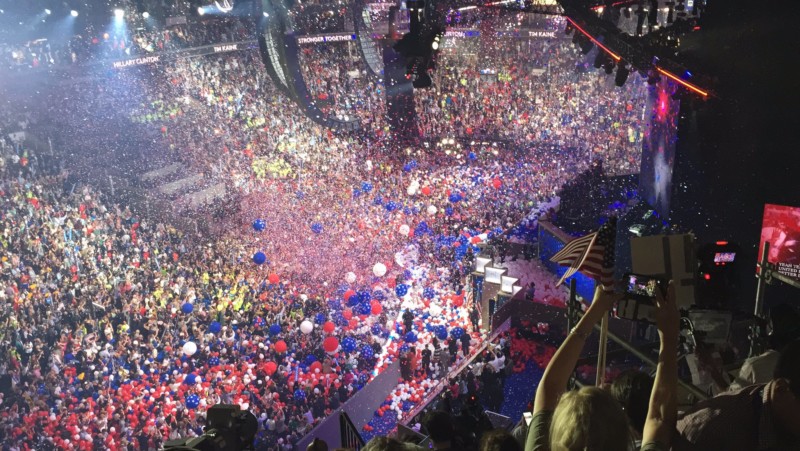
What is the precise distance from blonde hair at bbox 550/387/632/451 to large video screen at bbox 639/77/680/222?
11.0 m

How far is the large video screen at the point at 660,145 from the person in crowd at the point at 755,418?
34.9 ft

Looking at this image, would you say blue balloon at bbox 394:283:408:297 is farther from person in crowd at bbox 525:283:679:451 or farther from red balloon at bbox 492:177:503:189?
person in crowd at bbox 525:283:679:451

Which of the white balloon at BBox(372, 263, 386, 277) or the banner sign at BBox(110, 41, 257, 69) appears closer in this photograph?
the white balloon at BBox(372, 263, 386, 277)

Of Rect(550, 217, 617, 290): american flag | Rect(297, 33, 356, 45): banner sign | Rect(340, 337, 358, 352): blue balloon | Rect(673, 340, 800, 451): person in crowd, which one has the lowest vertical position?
Rect(340, 337, 358, 352): blue balloon

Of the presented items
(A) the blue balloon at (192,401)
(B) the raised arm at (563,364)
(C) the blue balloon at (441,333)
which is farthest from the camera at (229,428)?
(C) the blue balloon at (441,333)

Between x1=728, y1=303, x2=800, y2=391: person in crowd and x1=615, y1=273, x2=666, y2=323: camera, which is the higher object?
x1=615, y1=273, x2=666, y2=323: camera

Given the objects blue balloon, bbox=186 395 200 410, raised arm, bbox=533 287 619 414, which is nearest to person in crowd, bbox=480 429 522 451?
raised arm, bbox=533 287 619 414

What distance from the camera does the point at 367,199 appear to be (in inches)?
627

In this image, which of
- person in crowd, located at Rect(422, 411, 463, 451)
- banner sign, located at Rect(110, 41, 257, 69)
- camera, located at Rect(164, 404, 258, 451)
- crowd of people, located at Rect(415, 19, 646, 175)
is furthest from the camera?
crowd of people, located at Rect(415, 19, 646, 175)

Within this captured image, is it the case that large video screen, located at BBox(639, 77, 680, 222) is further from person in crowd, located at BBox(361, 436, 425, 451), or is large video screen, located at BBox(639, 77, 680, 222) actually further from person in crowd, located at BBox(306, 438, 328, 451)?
person in crowd, located at BBox(361, 436, 425, 451)

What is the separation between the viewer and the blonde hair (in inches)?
52.2

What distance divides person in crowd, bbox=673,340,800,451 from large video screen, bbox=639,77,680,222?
10.6 meters

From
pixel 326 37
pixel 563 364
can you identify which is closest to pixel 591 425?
pixel 563 364

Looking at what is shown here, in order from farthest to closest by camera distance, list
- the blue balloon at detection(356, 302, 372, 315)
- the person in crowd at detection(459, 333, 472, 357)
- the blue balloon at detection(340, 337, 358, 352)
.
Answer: the blue balloon at detection(356, 302, 372, 315)
the person in crowd at detection(459, 333, 472, 357)
the blue balloon at detection(340, 337, 358, 352)
